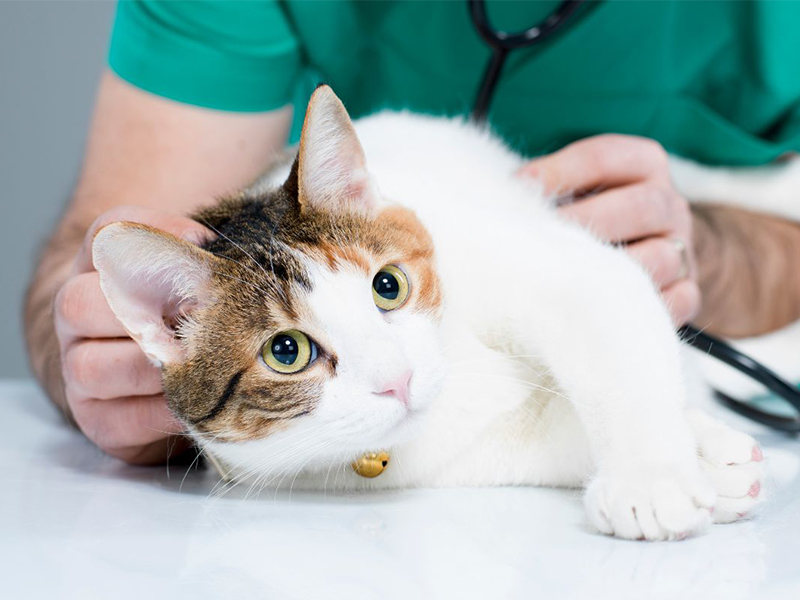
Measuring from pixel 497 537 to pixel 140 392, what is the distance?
629mm

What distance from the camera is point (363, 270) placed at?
1.05 m

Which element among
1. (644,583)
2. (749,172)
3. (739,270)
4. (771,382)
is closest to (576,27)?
(749,172)

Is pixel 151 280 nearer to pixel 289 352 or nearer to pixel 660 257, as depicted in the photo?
pixel 289 352

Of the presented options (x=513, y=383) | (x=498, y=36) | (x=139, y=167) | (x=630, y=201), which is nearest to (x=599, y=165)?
(x=630, y=201)

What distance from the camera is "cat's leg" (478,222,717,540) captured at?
864mm

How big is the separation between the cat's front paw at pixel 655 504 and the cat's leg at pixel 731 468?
60 millimetres

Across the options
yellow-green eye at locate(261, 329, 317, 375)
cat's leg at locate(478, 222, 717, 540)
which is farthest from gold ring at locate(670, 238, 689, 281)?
yellow-green eye at locate(261, 329, 317, 375)

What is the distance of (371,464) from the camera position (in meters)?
1.10

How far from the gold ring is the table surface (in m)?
0.54

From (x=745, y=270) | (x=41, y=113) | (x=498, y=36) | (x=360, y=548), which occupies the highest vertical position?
(x=498, y=36)

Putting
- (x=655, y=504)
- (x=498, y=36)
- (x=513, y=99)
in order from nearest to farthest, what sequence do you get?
1. (x=655, y=504)
2. (x=498, y=36)
3. (x=513, y=99)

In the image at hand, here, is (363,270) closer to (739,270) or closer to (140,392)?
(140,392)

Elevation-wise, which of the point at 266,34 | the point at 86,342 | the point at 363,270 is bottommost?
the point at 86,342

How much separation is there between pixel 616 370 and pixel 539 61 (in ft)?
3.88
